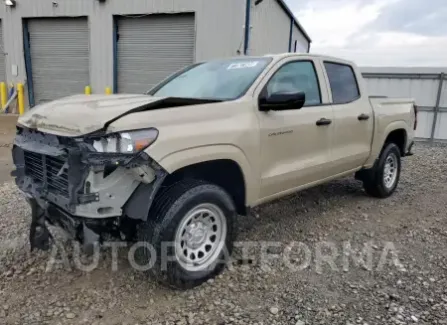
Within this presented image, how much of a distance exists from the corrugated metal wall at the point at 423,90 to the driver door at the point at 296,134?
8.50 meters

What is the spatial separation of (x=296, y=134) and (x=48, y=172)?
2.24 metres

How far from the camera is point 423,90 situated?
11.5 m

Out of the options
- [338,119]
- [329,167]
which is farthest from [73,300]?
[338,119]

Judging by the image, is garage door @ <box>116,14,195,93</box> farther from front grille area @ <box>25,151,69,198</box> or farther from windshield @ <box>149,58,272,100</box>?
front grille area @ <box>25,151,69,198</box>

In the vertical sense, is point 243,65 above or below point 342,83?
above

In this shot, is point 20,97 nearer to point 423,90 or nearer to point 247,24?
point 247,24

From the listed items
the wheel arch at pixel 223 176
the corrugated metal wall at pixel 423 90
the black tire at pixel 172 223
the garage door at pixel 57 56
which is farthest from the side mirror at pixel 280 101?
the garage door at pixel 57 56

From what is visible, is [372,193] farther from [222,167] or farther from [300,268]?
[222,167]

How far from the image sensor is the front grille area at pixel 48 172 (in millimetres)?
2748

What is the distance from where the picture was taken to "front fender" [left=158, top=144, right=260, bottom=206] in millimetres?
2754

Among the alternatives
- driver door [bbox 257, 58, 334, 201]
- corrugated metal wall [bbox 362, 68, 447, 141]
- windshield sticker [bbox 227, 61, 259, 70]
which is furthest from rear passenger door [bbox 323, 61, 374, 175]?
corrugated metal wall [bbox 362, 68, 447, 141]

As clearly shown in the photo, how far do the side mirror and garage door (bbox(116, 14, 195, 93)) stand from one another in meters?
10.4

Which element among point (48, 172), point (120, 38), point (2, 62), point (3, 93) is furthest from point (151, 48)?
point (48, 172)

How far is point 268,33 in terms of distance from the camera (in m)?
14.8
